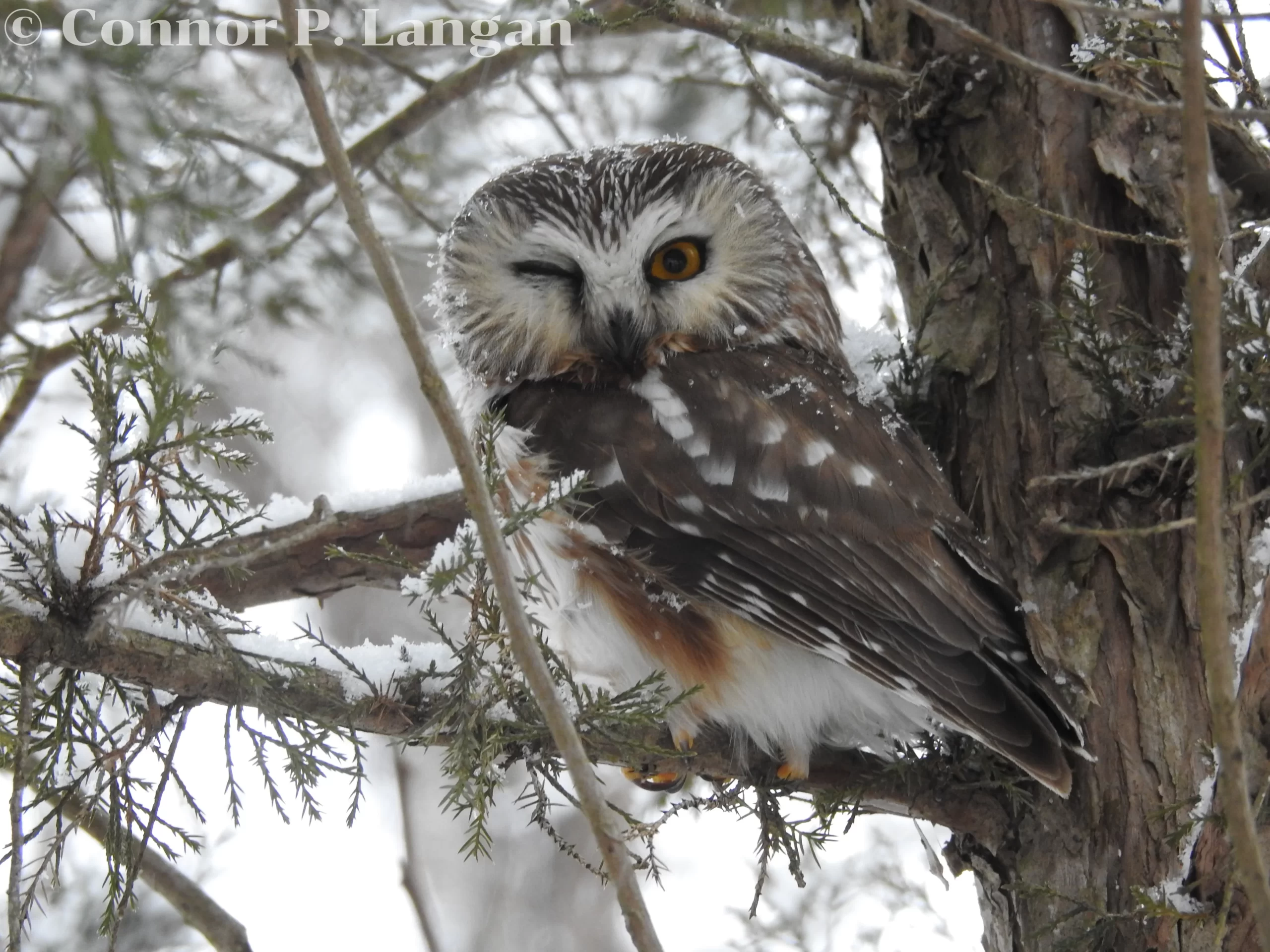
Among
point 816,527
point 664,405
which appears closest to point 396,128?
point 664,405

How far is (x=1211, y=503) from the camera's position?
1.38 m

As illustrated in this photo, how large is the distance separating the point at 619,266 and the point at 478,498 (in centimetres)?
179

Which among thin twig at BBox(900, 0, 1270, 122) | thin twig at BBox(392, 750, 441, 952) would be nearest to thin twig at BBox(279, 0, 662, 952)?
thin twig at BBox(392, 750, 441, 952)

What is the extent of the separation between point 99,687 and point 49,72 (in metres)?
1.59

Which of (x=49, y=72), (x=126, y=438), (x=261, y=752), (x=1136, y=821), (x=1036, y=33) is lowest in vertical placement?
(x=1136, y=821)

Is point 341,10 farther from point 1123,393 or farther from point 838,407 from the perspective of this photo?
point 1123,393

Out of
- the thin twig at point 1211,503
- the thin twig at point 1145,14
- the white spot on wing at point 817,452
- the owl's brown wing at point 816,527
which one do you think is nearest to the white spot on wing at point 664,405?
the owl's brown wing at point 816,527

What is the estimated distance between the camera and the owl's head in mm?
3201

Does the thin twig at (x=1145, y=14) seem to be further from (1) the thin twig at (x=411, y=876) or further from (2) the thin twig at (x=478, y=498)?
(1) the thin twig at (x=411, y=876)

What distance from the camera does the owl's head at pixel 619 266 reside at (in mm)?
3201

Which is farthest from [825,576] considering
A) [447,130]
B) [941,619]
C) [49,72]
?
[447,130]

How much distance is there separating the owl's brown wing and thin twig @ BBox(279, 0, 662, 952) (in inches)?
41.8

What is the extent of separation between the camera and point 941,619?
2.54 metres

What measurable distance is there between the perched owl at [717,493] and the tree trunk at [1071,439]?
0.18 metres
